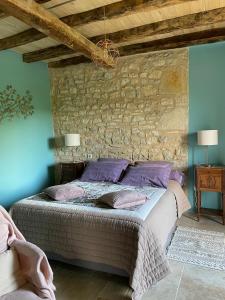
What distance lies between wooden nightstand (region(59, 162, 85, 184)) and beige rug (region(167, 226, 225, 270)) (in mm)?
2007

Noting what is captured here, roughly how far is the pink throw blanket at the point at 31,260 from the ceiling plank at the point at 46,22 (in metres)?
1.83

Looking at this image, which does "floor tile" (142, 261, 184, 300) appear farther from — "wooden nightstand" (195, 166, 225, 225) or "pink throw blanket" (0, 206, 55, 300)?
"wooden nightstand" (195, 166, 225, 225)

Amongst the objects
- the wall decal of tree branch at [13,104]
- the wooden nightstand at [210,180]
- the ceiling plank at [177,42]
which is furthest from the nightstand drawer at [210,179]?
the wall decal of tree branch at [13,104]

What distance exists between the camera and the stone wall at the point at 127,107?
4.11 metres

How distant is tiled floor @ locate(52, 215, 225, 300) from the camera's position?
2.18m

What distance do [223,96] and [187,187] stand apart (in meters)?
1.55

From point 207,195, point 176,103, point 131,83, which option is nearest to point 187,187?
point 207,195

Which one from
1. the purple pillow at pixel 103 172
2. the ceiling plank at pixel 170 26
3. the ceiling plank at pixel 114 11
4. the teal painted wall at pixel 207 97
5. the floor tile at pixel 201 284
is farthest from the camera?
the purple pillow at pixel 103 172

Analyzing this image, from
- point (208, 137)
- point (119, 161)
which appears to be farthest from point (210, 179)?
point (119, 161)

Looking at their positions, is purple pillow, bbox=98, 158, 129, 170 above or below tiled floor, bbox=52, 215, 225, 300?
above

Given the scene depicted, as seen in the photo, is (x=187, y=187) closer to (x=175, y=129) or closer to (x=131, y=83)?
(x=175, y=129)

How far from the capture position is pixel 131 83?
4383 millimetres

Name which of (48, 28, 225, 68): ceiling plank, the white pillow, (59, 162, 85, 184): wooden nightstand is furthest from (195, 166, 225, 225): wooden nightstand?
the white pillow

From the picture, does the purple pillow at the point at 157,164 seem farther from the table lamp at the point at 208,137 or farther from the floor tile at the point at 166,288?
the floor tile at the point at 166,288
